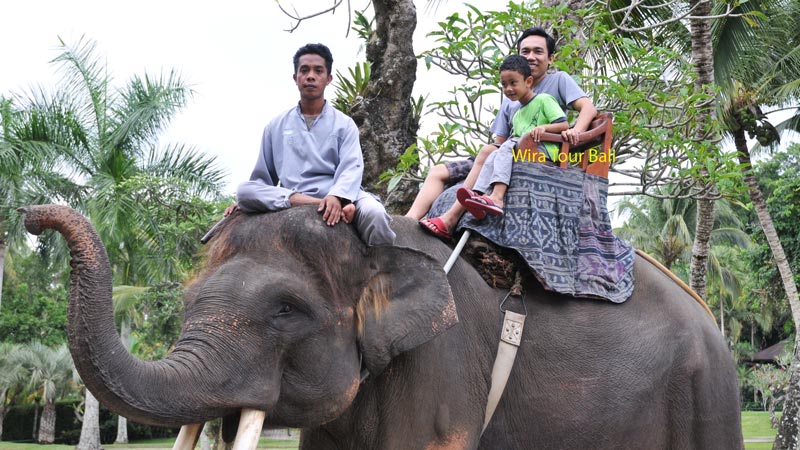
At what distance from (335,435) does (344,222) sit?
88 cm

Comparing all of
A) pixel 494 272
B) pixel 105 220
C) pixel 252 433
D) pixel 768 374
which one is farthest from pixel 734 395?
pixel 768 374

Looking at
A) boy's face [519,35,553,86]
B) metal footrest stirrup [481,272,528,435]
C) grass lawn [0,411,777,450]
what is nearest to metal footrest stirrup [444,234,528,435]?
metal footrest stirrup [481,272,528,435]

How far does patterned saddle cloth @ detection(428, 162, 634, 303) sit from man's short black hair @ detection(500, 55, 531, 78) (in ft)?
1.61

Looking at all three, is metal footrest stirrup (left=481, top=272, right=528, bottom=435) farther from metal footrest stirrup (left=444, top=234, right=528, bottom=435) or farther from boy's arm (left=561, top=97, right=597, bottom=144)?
boy's arm (left=561, top=97, right=597, bottom=144)

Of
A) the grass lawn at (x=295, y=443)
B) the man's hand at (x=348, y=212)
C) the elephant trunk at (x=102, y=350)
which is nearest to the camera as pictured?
the elephant trunk at (x=102, y=350)

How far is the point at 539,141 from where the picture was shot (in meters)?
4.38

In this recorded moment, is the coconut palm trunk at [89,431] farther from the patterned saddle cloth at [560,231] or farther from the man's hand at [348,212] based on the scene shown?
the man's hand at [348,212]

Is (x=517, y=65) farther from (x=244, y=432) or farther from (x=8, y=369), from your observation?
(x=8, y=369)

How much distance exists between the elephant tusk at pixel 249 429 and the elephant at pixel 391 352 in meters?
0.04

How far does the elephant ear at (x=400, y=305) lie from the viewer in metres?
3.51

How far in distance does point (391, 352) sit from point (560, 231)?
49.4 inches

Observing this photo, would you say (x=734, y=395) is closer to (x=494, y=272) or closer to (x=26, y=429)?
(x=494, y=272)

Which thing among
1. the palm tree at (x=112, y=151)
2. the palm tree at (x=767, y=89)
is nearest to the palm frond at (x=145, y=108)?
the palm tree at (x=112, y=151)

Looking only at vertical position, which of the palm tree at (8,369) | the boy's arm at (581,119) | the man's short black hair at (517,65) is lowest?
the palm tree at (8,369)
